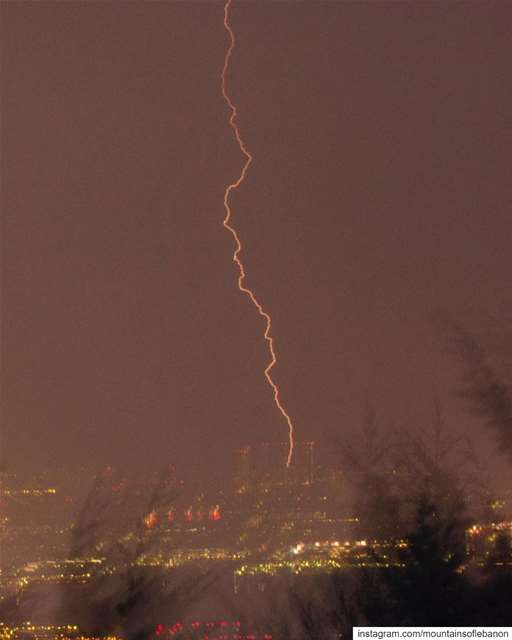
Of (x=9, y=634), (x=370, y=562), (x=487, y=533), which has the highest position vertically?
(x=487, y=533)

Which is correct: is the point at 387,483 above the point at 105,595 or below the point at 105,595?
above

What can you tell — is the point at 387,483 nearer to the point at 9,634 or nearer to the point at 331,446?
the point at 331,446

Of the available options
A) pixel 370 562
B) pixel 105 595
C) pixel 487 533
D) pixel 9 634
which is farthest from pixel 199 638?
pixel 487 533

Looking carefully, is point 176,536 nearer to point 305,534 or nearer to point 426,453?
point 305,534

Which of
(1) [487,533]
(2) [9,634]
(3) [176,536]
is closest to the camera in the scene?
(2) [9,634]

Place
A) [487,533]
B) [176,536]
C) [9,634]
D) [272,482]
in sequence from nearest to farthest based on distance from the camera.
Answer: [9,634] → [487,533] → [176,536] → [272,482]

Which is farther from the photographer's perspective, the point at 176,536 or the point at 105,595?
the point at 176,536

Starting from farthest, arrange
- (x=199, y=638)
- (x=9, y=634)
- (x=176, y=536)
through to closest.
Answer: (x=176, y=536) < (x=199, y=638) < (x=9, y=634)

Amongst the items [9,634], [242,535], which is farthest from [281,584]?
[9,634]

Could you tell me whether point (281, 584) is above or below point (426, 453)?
below
